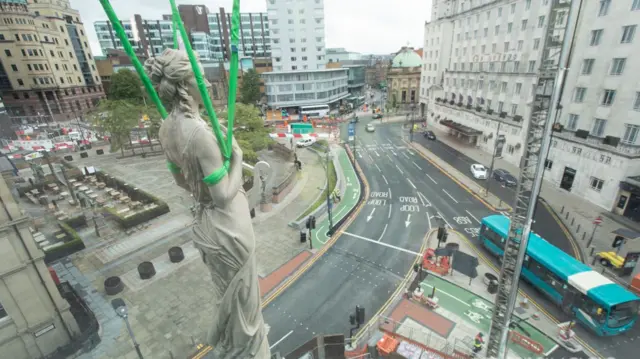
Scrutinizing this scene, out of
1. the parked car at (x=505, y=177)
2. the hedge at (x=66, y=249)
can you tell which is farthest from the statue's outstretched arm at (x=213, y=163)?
the parked car at (x=505, y=177)

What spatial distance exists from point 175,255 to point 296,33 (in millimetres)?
67932

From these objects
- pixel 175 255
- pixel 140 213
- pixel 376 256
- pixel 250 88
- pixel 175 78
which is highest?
pixel 175 78

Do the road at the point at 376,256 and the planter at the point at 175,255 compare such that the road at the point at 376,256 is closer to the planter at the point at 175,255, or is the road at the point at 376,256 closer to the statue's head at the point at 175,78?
the planter at the point at 175,255

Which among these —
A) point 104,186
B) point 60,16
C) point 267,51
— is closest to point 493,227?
point 104,186

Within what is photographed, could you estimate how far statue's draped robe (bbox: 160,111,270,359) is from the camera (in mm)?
4738

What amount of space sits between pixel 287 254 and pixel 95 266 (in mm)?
13856

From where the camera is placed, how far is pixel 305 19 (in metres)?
74.4

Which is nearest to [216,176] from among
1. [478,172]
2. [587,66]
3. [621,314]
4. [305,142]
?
[621,314]

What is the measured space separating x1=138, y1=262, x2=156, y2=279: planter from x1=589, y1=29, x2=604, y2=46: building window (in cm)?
4335

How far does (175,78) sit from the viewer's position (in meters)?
4.55

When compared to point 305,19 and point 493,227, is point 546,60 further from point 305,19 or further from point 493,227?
point 305,19

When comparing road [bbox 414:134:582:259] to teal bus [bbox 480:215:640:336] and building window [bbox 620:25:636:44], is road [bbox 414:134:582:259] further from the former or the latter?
building window [bbox 620:25:636:44]

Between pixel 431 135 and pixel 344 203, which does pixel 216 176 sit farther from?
pixel 431 135

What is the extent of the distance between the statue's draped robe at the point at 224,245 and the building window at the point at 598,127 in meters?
36.9
